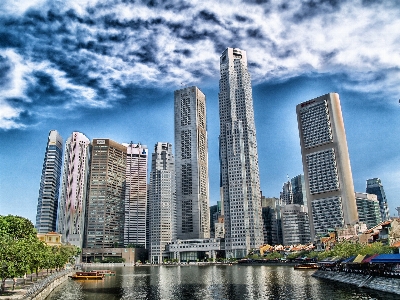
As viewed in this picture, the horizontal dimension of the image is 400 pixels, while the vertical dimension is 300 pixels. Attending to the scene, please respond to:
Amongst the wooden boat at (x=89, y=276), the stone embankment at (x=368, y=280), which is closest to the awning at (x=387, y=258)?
the stone embankment at (x=368, y=280)

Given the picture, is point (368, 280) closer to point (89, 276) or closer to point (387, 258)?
point (387, 258)

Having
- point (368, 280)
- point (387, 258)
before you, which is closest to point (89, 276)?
point (368, 280)

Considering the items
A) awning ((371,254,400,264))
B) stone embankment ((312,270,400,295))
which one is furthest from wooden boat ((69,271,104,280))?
awning ((371,254,400,264))

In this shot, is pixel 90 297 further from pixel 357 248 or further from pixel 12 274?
pixel 357 248

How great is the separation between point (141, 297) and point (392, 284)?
168 feet

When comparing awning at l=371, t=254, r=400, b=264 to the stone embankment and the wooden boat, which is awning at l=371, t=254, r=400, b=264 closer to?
the stone embankment

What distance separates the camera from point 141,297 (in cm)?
7525

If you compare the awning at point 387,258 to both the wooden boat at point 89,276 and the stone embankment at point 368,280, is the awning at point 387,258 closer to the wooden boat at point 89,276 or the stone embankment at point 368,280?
the stone embankment at point 368,280

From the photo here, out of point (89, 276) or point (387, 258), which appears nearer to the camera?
point (387, 258)

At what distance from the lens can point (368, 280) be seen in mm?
80812

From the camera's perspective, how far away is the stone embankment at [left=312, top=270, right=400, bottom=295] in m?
69.6

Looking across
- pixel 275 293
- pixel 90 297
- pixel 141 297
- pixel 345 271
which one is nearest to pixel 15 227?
pixel 90 297

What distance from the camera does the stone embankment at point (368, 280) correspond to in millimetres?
69625

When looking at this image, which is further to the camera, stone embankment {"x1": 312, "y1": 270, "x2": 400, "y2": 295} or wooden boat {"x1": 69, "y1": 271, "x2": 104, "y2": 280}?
wooden boat {"x1": 69, "y1": 271, "x2": 104, "y2": 280}
